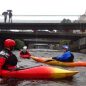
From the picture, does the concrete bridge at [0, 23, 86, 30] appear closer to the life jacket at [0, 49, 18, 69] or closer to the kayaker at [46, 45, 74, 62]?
the kayaker at [46, 45, 74, 62]

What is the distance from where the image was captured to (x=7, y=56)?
16.5m

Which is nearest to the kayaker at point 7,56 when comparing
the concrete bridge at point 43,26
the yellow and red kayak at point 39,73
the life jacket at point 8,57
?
the life jacket at point 8,57

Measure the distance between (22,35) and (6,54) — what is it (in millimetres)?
63743

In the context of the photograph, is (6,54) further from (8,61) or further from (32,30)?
(32,30)

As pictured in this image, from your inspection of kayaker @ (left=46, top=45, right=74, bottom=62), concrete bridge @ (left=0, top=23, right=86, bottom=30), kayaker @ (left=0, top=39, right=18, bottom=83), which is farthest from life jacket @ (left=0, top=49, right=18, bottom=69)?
concrete bridge @ (left=0, top=23, right=86, bottom=30)

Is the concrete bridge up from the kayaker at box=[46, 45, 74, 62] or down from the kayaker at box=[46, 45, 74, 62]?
up

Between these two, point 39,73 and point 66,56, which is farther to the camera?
point 66,56

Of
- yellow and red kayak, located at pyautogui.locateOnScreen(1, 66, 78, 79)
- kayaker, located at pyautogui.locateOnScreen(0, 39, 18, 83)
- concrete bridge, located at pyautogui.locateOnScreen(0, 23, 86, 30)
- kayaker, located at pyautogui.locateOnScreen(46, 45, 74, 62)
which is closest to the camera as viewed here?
kayaker, located at pyautogui.locateOnScreen(0, 39, 18, 83)

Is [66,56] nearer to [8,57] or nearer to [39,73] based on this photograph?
[39,73]

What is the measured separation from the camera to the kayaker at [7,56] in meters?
16.3

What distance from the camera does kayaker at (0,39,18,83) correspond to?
643 inches

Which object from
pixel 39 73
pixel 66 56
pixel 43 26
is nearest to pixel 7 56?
pixel 39 73

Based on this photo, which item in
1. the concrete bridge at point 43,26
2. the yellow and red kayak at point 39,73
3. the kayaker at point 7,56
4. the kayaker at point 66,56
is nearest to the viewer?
the kayaker at point 7,56

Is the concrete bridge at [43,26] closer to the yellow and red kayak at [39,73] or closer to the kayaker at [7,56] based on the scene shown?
the yellow and red kayak at [39,73]
